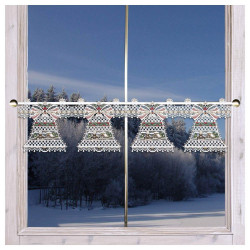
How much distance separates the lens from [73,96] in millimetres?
2330

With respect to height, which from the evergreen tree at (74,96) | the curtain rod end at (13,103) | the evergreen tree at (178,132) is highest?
the evergreen tree at (74,96)

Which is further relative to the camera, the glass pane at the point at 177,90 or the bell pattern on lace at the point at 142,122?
the glass pane at the point at 177,90

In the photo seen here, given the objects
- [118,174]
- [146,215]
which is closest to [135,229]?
[146,215]

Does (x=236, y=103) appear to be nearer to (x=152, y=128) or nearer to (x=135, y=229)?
(x=152, y=128)

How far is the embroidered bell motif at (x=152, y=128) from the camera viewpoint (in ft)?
6.56

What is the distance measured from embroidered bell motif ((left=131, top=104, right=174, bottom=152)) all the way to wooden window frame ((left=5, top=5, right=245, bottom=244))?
1.69ft

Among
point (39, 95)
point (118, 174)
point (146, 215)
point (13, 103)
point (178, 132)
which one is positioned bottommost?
point (146, 215)

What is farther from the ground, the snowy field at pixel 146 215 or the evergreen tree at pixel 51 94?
the evergreen tree at pixel 51 94

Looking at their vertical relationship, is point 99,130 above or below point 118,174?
above

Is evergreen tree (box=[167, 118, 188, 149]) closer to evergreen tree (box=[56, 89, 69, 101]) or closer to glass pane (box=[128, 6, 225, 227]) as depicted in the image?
glass pane (box=[128, 6, 225, 227])

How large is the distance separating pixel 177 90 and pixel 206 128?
532 millimetres

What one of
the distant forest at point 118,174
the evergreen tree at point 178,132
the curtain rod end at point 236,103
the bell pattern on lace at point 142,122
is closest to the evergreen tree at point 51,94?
the distant forest at point 118,174

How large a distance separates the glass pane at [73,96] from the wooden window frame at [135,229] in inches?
11.9

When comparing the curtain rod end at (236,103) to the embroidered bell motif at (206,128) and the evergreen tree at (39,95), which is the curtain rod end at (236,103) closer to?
the embroidered bell motif at (206,128)
